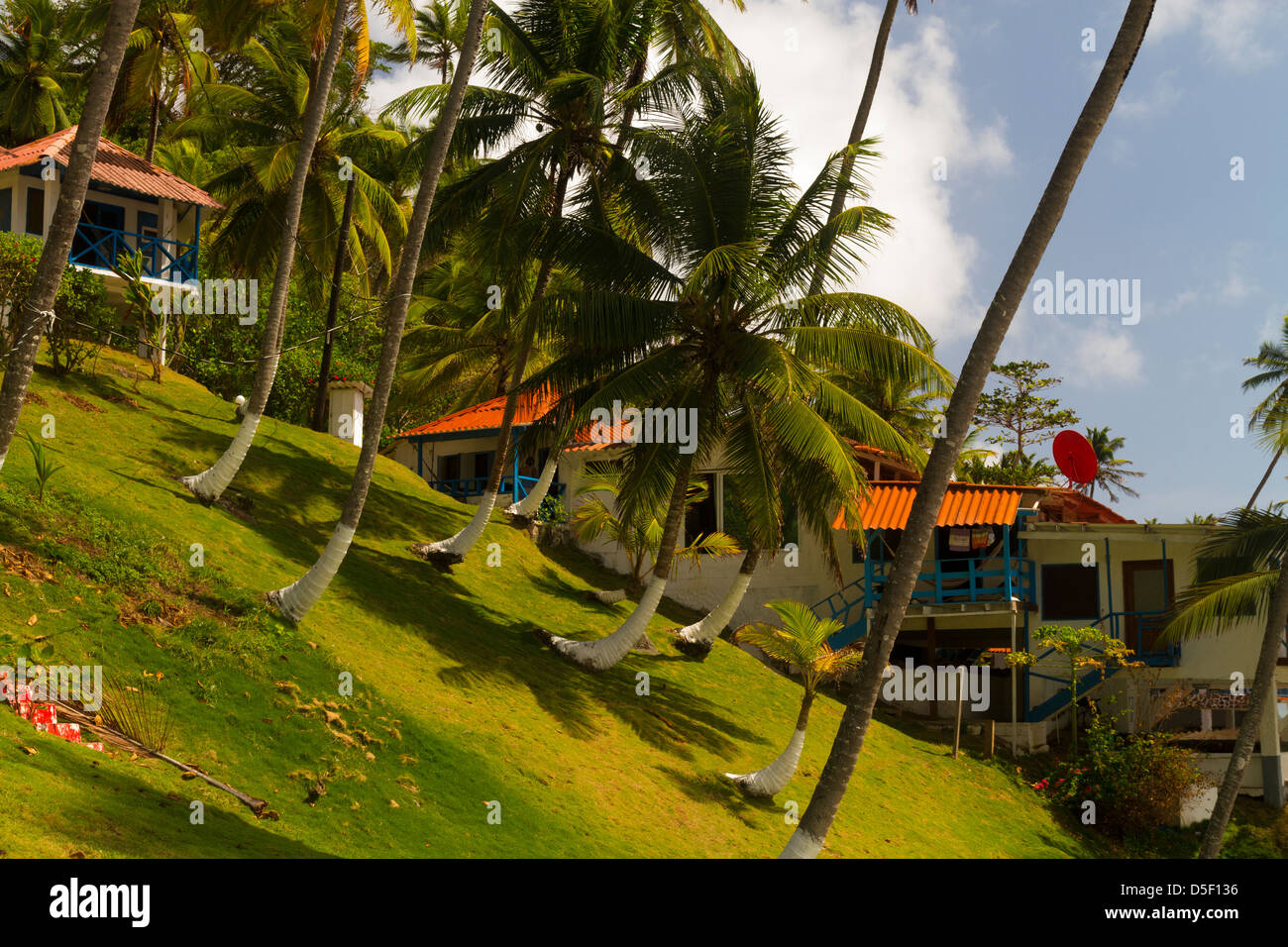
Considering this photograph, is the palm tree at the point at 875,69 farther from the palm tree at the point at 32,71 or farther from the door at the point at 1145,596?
the palm tree at the point at 32,71

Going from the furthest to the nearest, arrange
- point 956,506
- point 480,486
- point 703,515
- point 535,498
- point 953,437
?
point 480,486
point 703,515
point 535,498
point 956,506
point 953,437

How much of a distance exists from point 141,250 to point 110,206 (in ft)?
6.33

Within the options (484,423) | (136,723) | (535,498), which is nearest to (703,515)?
(535,498)

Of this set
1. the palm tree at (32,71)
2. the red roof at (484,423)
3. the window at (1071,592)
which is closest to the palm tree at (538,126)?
the red roof at (484,423)

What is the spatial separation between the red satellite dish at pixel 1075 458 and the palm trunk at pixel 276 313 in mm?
17983

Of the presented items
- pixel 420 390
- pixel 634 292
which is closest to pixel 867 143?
pixel 634 292

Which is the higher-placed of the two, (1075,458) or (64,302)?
(64,302)

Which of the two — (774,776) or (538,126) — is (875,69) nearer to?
(538,126)

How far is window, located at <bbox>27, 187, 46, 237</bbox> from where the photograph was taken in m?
30.1

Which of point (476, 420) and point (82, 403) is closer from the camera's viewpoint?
point (82, 403)

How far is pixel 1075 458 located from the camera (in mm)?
28875

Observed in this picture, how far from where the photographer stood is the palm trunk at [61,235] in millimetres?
13438
